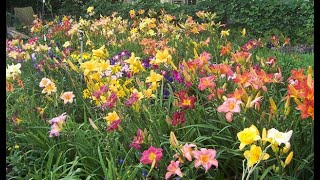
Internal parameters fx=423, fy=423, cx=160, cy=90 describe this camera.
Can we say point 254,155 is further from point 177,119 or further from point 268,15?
point 268,15

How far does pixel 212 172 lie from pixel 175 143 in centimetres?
37

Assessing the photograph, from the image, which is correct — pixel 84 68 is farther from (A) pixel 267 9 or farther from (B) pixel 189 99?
(A) pixel 267 9

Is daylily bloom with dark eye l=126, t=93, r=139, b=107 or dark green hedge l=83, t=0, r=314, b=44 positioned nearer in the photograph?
daylily bloom with dark eye l=126, t=93, r=139, b=107

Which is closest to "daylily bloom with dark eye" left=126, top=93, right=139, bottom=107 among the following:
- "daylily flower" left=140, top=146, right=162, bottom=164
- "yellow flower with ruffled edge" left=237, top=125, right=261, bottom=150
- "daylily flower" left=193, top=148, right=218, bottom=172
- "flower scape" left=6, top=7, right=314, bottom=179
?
"flower scape" left=6, top=7, right=314, bottom=179

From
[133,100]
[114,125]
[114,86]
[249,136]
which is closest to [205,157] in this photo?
[249,136]

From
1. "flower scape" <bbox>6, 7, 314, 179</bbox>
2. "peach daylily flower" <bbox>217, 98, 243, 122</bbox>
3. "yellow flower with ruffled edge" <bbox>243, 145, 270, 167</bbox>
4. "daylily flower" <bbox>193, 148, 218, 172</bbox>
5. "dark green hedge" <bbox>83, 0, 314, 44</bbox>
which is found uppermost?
"peach daylily flower" <bbox>217, 98, 243, 122</bbox>

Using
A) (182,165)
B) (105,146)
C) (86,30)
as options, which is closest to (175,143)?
(182,165)

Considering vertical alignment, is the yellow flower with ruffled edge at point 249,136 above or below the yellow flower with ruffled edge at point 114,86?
above

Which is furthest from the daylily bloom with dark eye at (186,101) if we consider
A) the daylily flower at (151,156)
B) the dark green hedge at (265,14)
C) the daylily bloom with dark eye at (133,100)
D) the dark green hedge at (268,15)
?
the dark green hedge at (268,15)

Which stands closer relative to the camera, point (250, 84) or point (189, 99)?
point (250, 84)

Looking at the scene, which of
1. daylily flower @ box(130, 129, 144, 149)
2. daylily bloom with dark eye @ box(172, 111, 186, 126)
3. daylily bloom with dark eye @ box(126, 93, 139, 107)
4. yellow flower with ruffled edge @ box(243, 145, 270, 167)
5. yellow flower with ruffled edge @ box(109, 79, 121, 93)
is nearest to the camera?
yellow flower with ruffled edge @ box(243, 145, 270, 167)

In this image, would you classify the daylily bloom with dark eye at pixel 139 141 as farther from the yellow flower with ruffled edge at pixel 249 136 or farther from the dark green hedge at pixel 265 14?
the dark green hedge at pixel 265 14

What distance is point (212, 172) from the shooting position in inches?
75.4

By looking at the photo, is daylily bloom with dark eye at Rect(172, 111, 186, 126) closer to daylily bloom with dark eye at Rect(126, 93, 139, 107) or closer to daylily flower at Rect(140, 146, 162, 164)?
daylily bloom with dark eye at Rect(126, 93, 139, 107)
